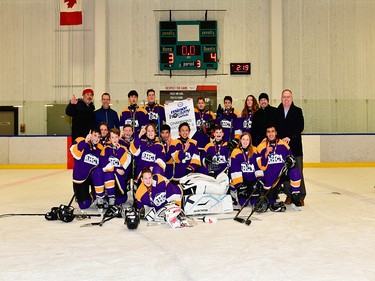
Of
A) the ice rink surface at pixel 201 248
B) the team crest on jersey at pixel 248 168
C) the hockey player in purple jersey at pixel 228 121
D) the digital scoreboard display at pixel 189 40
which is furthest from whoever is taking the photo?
the digital scoreboard display at pixel 189 40

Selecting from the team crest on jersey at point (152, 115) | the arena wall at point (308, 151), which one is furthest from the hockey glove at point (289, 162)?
the arena wall at point (308, 151)

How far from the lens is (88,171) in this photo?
4320 mm

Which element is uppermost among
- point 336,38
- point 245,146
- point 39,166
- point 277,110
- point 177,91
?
point 336,38

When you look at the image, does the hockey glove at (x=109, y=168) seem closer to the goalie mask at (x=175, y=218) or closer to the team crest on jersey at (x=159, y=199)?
the team crest on jersey at (x=159, y=199)

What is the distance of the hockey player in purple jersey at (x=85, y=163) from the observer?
4.28 meters

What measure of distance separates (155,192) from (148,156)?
0.72m

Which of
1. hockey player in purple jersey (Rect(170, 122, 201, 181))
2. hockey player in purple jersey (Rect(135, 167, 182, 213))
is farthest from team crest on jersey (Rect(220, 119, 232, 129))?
hockey player in purple jersey (Rect(135, 167, 182, 213))

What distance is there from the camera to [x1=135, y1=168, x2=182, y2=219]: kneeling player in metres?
3.64

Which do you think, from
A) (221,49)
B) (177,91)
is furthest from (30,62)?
(221,49)

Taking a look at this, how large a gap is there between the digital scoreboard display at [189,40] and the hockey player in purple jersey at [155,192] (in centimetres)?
756

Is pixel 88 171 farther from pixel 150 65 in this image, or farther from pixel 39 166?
pixel 150 65

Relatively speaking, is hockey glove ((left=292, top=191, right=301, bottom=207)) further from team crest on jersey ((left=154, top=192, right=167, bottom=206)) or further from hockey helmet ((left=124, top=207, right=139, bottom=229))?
hockey helmet ((left=124, top=207, right=139, bottom=229))

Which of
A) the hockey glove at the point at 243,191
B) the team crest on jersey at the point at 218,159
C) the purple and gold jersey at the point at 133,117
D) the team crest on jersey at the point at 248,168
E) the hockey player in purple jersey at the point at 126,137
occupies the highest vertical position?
the purple and gold jersey at the point at 133,117

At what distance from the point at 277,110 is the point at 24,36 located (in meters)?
9.25
